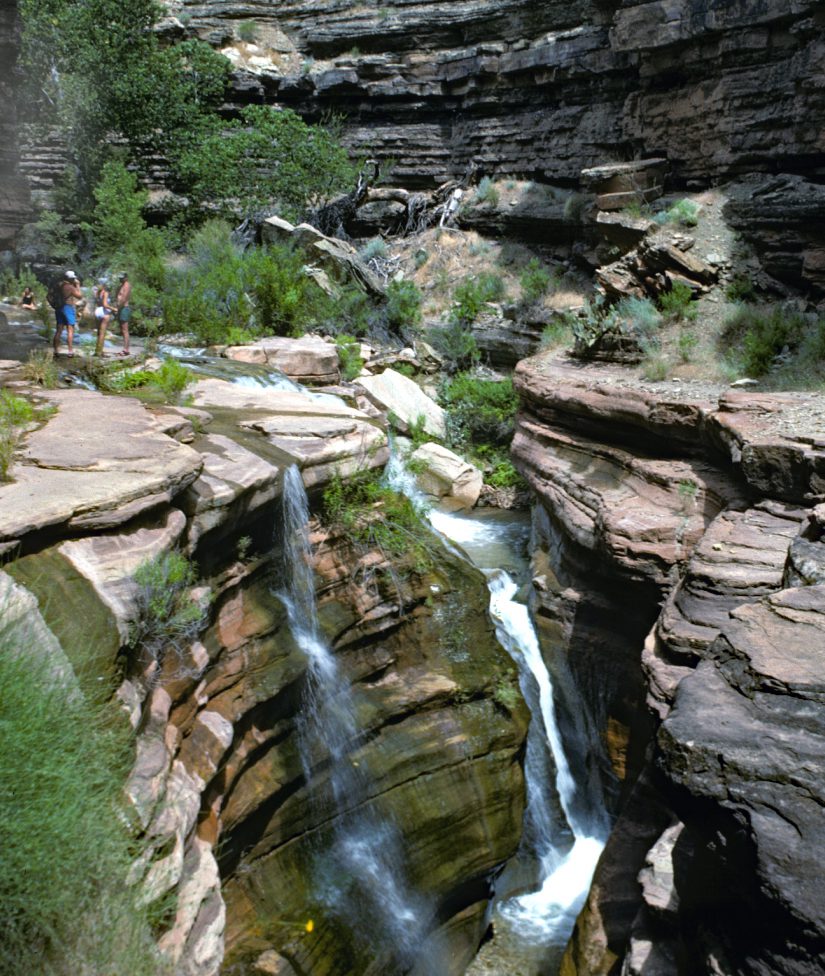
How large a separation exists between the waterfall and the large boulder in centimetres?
590

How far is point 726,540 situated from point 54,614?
4254 mm

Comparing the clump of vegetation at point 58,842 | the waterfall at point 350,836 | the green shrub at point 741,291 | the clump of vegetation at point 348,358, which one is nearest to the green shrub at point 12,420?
the waterfall at point 350,836

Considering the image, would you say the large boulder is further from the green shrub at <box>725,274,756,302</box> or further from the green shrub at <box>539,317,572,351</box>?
the green shrub at <box>725,274,756,302</box>

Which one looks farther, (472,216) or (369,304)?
(472,216)

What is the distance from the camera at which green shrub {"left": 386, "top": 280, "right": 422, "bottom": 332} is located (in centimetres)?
1600

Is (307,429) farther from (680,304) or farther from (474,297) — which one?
(474,297)

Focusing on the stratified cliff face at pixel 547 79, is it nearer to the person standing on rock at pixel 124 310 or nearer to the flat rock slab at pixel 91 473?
the person standing on rock at pixel 124 310

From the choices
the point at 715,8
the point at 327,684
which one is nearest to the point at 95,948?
the point at 327,684

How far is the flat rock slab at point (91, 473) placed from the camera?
421 cm

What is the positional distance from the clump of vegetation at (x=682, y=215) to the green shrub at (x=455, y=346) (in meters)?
4.11

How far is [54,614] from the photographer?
3.74 metres

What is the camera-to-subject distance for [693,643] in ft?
15.4

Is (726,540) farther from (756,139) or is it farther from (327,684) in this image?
(756,139)

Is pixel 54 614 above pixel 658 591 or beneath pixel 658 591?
above
